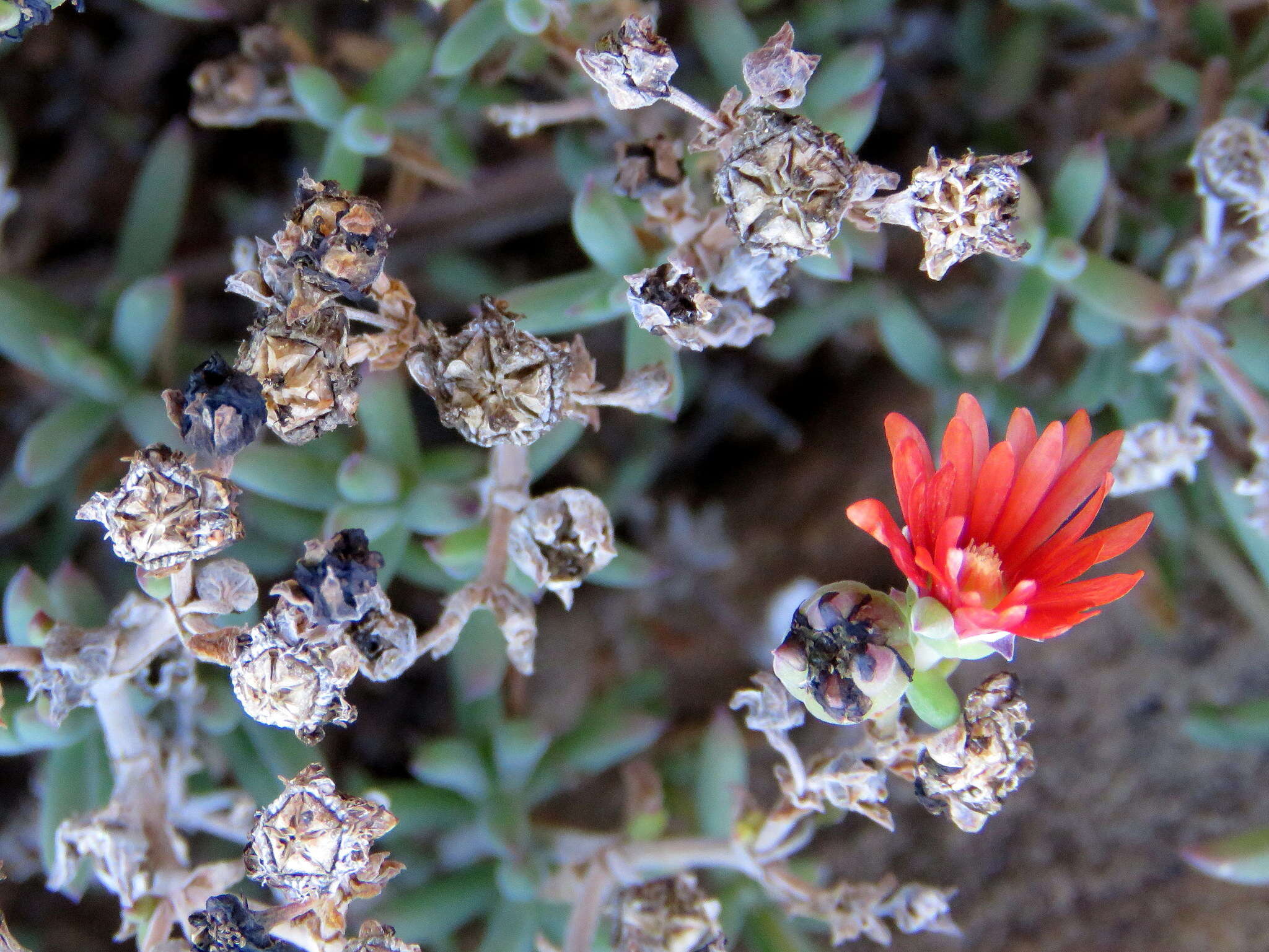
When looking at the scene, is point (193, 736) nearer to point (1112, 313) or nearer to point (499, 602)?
point (499, 602)

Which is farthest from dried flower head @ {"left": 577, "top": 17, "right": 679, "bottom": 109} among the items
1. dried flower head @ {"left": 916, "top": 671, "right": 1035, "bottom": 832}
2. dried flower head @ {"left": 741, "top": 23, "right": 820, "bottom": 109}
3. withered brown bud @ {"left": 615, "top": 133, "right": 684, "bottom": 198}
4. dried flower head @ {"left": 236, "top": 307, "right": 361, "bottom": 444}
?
dried flower head @ {"left": 916, "top": 671, "right": 1035, "bottom": 832}

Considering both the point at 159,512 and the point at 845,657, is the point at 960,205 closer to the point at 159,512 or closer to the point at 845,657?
the point at 845,657

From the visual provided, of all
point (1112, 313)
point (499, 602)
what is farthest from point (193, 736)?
point (1112, 313)

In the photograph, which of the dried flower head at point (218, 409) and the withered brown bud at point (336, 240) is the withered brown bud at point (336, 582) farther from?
the withered brown bud at point (336, 240)

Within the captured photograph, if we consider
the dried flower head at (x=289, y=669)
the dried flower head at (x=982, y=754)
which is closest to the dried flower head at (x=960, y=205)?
the dried flower head at (x=982, y=754)

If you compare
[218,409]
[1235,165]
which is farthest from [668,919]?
[1235,165]

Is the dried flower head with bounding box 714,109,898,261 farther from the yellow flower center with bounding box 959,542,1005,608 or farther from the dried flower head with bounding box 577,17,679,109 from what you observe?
the yellow flower center with bounding box 959,542,1005,608
